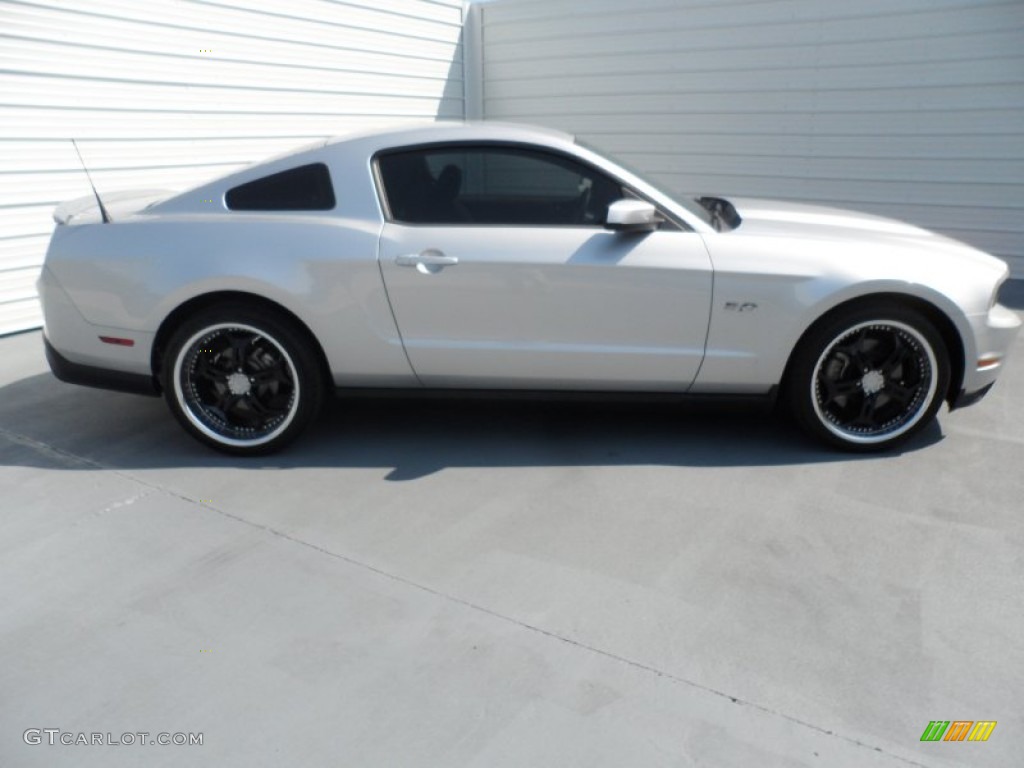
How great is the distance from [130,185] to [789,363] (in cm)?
535

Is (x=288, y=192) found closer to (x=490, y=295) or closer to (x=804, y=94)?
(x=490, y=295)

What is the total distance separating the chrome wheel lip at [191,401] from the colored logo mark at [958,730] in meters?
2.75

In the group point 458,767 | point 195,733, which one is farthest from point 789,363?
point 195,733

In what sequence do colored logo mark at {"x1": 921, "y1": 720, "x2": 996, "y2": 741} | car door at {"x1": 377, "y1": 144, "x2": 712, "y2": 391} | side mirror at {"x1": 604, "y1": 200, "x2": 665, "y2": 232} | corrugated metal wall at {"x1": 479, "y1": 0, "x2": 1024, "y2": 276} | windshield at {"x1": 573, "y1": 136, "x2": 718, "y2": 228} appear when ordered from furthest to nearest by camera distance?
corrugated metal wall at {"x1": 479, "y1": 0, "x2": 1024, "y2": 276}
windshield at {"x1": 573, "y1": 136, "x2": 718, "y2": 228}
car door at {"x1": 377, "y1": 144, "x2": 712, "y2": 391}
side mirror at {"x1": 604, "y1": 200, "x2": 665, "y2": 232}
colored logo mark at {"x1": 921, "y1": 720, "x2": 996, "y2": 741}

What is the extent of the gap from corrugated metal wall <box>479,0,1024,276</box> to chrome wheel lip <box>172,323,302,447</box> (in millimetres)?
Answer: 6159

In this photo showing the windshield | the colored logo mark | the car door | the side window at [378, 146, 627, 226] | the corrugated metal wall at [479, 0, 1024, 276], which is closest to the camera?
the colored logo mark

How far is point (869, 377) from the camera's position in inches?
149

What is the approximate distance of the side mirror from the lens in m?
3.50

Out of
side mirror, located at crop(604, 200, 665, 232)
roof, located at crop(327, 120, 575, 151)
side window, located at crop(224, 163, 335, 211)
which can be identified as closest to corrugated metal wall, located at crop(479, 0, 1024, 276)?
roof, located at crop(327, 120, 575, 151)

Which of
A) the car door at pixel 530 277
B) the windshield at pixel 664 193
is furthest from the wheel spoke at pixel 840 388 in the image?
the windshield at pixel 664 193

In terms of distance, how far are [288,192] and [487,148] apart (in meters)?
0.92

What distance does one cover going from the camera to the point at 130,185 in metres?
6.69

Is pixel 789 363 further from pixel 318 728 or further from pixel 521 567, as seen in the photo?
pixel 318 728

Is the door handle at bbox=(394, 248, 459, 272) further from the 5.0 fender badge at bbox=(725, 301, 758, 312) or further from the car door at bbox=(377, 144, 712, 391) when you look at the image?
the 5.0 fender badge at bbox=(725, 301, 758, 312)
